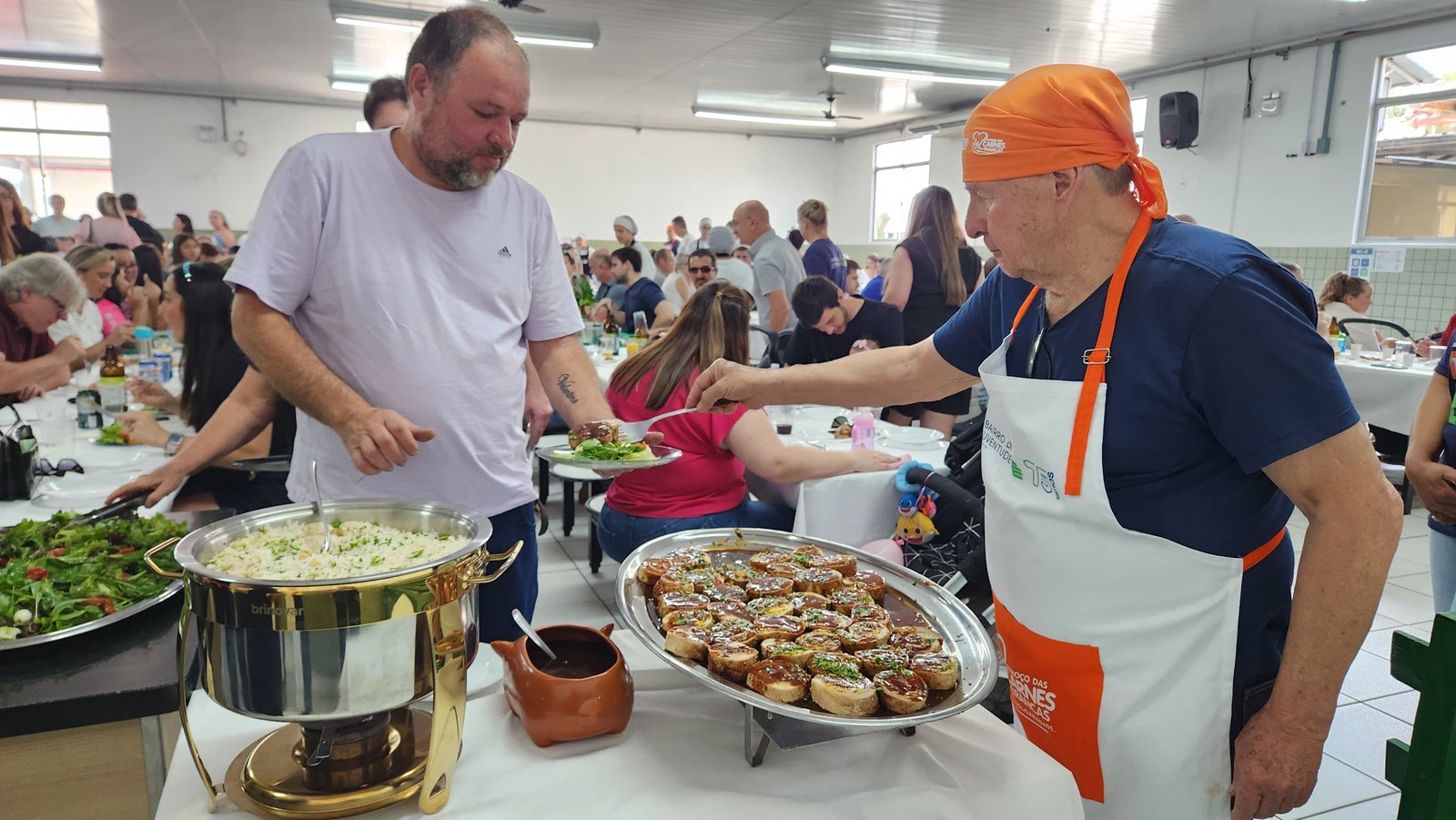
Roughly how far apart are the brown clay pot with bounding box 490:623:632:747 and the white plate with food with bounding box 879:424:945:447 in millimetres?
2498

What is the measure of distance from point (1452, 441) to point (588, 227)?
48.4 ft

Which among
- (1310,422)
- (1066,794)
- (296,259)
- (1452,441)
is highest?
(296,259)

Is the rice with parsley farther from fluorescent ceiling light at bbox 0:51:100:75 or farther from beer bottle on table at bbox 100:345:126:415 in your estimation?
fluorescent ceiling light at bbox 0:51:100:75

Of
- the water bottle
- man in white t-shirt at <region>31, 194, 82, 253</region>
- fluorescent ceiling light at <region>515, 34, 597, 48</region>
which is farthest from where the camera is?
man in white t-shirt at <region>31, 194, 82, 253</region>

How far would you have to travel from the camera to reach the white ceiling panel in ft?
25.0

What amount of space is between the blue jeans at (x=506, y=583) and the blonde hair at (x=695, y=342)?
1140 mm

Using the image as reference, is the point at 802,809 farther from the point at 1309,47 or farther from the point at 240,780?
the point at 1309,47

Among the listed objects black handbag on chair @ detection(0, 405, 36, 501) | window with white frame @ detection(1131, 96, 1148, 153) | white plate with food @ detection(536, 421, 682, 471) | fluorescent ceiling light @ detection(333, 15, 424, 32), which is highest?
fluorescent ceiling light @ detection(333, 15, 424, 32)

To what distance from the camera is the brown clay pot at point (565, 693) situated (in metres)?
1.09

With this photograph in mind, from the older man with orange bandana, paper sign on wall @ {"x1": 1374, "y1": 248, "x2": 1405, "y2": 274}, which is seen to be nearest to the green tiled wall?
paper sign on wall @ {"x1": 1374, "y1": 248, "x2": 1405, "y2": 274}

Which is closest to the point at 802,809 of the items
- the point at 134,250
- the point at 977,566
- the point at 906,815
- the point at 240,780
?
the point at 906,815

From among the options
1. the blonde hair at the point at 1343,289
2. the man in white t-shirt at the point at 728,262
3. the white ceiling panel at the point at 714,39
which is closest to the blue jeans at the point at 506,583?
the man in white t-shirt at the point at 728,262

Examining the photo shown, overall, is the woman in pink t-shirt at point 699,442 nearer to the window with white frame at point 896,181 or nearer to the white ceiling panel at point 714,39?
the white ceiling panel at point 714,39

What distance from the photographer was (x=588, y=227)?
16.1 m
